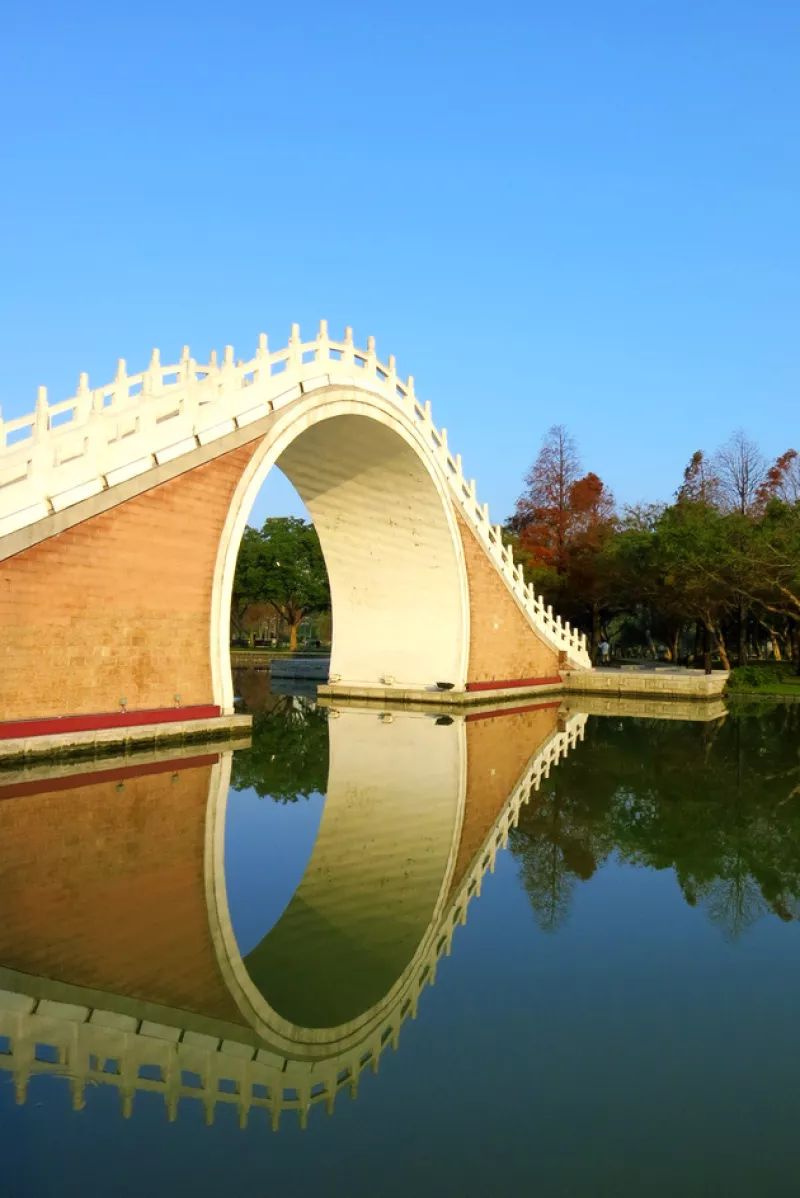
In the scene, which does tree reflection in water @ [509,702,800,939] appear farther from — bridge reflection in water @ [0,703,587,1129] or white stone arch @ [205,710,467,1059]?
white stone arch @ [205,710,467,1059]

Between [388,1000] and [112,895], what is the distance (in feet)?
7.01

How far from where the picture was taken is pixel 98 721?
11.8 metres

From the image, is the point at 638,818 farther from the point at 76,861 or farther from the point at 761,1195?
the point at 761,1195

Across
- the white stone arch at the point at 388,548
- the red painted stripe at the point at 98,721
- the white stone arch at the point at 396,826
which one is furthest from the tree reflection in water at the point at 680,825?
the white stone arch at the point at 388,548

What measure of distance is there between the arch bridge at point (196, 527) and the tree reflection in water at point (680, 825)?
5.69 m

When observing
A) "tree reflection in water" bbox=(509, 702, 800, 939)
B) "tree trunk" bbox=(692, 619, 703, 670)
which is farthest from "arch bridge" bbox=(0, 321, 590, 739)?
"tree trunk" bbox=(692, 619, 703, 670)

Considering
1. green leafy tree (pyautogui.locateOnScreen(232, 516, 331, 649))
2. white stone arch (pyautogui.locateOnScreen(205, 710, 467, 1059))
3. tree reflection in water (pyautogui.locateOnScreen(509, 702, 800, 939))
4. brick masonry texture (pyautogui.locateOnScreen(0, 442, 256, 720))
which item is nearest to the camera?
white stone arch (pyautogui.locateOnScreen(205, 710, 467, 1059))

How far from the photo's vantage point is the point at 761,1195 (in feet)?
9.92

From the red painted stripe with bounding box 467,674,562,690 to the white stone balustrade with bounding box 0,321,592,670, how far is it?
618cm

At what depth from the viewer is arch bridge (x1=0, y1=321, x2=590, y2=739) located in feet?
36.6

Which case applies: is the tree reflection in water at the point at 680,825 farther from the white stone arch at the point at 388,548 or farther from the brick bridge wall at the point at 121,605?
the white stone arch at the point at 388,548

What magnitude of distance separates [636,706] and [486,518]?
5628 millimetres

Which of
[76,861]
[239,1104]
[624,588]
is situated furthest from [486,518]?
[239,1104]

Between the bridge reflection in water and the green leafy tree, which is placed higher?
the green leafy tree
